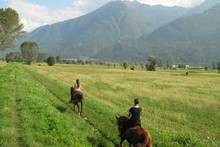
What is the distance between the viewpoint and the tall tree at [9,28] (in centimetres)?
13475

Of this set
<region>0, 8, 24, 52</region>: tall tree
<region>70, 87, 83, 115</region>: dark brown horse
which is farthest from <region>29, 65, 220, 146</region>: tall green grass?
<region>0, 8, 24, 52</region>: tall tree

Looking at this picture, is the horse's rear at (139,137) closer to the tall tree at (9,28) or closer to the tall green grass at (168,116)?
the tall green grass at (168,116)

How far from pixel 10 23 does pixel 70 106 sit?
340 ft

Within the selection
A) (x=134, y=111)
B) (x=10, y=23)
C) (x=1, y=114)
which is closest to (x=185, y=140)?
(x=134, y=111)

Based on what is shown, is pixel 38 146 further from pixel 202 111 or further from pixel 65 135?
pixel 202 111

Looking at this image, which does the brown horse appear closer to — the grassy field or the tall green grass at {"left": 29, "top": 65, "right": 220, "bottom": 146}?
the grassy field

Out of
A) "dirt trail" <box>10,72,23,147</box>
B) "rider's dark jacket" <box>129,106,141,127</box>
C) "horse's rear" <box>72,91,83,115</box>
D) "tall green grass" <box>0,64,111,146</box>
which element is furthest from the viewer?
"horse's rear" <box>72,91,83,115</box>

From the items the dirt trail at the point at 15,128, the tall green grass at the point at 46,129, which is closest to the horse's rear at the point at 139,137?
the tall green grass at the point at 46,129

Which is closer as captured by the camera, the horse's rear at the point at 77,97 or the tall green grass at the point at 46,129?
the tall green grass at the point at 46,129

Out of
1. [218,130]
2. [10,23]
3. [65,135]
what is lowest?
[218,130]

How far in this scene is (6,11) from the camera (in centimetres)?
13450

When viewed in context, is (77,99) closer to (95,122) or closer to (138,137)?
(95,122)

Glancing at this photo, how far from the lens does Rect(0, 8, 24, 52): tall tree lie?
134750 mm

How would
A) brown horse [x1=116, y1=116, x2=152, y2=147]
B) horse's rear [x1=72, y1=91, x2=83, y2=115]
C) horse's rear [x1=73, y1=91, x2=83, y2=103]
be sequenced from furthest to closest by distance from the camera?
horse's rear [x1=73, y1=91, x2=83, y2=103] → horse's rear [x1=72, y1=91, x2=83, y2=115] → brown horse [x1=116, y1=116, x2=152, y2=147]
